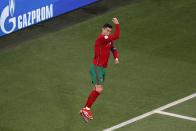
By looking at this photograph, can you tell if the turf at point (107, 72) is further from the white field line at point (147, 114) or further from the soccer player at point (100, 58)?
the soccer player at point (100, 58)

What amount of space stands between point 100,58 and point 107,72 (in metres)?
3.59

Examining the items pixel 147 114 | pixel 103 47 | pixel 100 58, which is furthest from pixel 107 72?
pixel 103 47

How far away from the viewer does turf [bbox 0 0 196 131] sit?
1994 cm

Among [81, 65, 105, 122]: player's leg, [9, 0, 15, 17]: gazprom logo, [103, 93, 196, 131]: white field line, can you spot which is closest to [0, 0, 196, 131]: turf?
→ [103, 93, 196, 131]: white field line

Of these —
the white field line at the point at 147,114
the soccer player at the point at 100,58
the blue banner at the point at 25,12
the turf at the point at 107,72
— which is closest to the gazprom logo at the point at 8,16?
the blue banner at the point at 25,12

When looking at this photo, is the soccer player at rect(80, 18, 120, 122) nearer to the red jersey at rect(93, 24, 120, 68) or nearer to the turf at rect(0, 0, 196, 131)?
the red jersey at rect(93, 24, 120, 68)

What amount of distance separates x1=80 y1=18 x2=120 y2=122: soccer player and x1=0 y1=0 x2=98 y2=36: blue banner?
6.16m

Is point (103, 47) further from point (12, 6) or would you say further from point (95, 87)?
point (12, 6)

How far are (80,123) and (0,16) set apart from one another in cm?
638

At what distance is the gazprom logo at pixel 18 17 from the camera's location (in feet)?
81.0

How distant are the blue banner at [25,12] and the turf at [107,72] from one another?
78cm

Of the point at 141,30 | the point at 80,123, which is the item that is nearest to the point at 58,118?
the point at 80,123

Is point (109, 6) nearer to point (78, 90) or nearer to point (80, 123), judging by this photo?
point (78, 90)

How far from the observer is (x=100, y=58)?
19.1m
